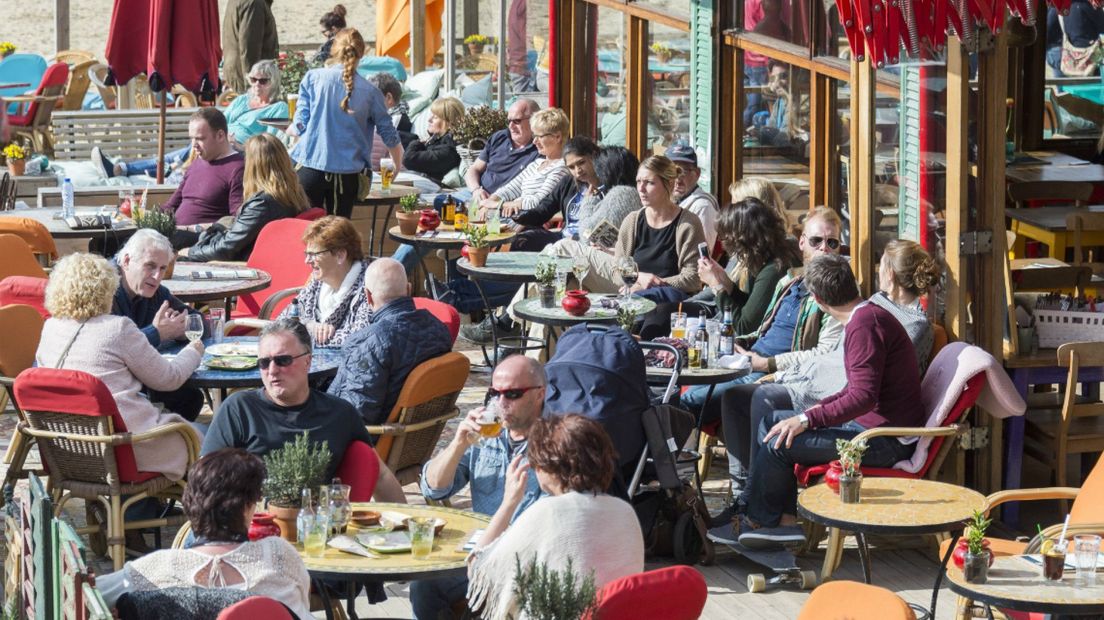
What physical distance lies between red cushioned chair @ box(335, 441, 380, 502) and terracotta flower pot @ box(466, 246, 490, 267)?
3.56 meters

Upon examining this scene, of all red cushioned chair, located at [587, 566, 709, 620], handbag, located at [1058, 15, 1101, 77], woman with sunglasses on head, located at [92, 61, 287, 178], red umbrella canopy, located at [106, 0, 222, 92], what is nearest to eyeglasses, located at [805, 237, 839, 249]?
red cushioned chair, located at [587, 566, 709, 620]

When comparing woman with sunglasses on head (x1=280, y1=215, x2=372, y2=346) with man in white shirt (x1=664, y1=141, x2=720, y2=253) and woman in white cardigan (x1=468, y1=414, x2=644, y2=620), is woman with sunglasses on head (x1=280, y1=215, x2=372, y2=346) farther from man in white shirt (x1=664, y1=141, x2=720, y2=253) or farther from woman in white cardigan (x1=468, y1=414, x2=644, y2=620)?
woman in white cardigan (x1=468, y1=414, x2=644, y2=620)

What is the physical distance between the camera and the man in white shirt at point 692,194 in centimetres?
911

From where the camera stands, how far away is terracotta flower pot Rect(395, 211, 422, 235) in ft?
33.5

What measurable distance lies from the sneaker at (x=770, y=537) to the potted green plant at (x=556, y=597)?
Result: 2.66 m

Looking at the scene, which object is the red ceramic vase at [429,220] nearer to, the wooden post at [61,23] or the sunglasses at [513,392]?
the sunglasses at [513,392]

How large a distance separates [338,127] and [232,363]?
4831 millimetres

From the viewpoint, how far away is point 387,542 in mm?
4836

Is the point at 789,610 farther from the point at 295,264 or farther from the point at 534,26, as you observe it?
the point at 534,26

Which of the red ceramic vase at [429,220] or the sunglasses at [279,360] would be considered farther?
the red ceramic vase at [429,220]

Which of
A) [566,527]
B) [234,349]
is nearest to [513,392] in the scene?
[566,527]

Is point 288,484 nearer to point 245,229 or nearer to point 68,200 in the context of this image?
point 245,229

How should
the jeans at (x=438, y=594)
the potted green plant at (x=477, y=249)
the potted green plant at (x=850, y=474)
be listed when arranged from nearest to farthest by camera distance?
the jeans at (x=438, y=594), the potted green plant at (x=850, y=474), the potted green plant at (x=477, y=249)

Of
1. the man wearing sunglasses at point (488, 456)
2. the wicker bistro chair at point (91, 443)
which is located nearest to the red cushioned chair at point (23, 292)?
the wicker bistro chair at point (91, 443)
